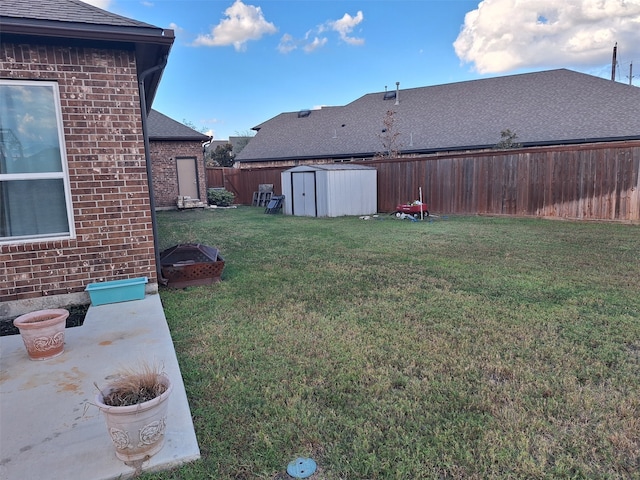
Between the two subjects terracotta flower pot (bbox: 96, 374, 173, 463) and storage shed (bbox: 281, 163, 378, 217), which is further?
storage shed (bbox: 281, 163, 378, 217)

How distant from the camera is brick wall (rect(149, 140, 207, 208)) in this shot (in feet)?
57.7

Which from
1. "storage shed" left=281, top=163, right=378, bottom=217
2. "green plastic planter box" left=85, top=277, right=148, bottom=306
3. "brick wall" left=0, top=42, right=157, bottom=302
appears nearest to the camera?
"brick wall" left=0, top=42, right=157, bottom=302

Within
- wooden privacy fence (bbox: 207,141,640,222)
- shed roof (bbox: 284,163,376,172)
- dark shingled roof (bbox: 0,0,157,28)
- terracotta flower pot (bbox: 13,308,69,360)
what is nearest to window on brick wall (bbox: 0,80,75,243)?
dark shingled roof (bbox: 0,0,157,28)

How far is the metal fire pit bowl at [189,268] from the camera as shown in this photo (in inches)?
198

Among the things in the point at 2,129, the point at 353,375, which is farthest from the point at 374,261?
the point at 2,129

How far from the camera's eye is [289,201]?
15.1 metres

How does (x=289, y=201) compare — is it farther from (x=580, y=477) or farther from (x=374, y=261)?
(x=580, y=477)

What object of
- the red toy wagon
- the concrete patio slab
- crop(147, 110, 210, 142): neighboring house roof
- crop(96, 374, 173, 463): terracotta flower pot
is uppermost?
crop(147, 110, 210, 142): neighboring house roof

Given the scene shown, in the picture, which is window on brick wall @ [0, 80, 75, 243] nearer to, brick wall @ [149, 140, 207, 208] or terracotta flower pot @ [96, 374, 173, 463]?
terracotta flower pot @ [96, 374, 173, 463]

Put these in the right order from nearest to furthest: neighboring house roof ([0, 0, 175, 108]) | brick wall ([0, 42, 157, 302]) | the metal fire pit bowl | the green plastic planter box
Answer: neighboring house roof ([0, 0, 175, 108]) < brick wall ([0, 42, 157, 302]) < the green plastic planter box < the metal fire pit bowl

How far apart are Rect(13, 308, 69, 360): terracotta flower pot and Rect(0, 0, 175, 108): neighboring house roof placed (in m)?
2.67

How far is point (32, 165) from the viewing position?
13.3 ft

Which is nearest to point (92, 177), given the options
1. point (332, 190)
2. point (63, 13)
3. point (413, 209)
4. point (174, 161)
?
point (63, 13)

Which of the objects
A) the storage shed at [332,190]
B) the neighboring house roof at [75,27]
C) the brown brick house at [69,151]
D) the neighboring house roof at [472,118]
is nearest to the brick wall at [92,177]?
the brown brick house at [69,151]
